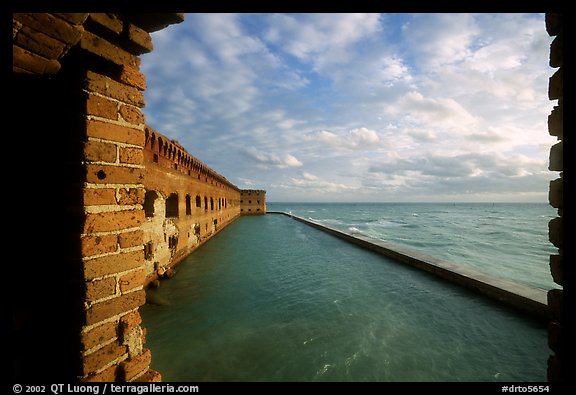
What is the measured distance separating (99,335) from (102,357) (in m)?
0.15

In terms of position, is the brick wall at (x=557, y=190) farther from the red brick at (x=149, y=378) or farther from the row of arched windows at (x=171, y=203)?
the row of arched windows at (x=171, y=203)

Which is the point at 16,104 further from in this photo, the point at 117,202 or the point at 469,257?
the point at 469,257

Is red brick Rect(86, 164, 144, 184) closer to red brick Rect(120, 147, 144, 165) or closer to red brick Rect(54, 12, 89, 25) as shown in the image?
red brick Rect(120, 147, 144, 165)

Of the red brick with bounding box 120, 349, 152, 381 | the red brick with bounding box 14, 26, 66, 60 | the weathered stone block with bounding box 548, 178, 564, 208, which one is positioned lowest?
the red brick with bounding box 120, 349, 152, 381

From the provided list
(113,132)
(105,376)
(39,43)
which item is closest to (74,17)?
(39,43)

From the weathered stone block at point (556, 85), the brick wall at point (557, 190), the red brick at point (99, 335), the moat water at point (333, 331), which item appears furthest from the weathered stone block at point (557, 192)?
the moat water at point (333, 331)

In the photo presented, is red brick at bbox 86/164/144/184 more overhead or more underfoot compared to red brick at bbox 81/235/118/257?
more overhead

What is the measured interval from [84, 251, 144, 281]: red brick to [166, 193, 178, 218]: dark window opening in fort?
28.9ft

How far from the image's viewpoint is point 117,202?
1643mm

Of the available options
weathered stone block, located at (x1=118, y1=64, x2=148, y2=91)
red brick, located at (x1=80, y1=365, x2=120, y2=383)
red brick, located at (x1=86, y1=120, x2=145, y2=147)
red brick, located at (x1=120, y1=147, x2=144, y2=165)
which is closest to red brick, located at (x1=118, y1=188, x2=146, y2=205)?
red brick, located at (x1=120, y1=147, x2=144, y2=165)

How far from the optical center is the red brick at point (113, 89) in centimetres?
154

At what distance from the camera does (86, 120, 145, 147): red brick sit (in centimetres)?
153

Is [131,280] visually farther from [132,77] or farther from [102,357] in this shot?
[132,77]
